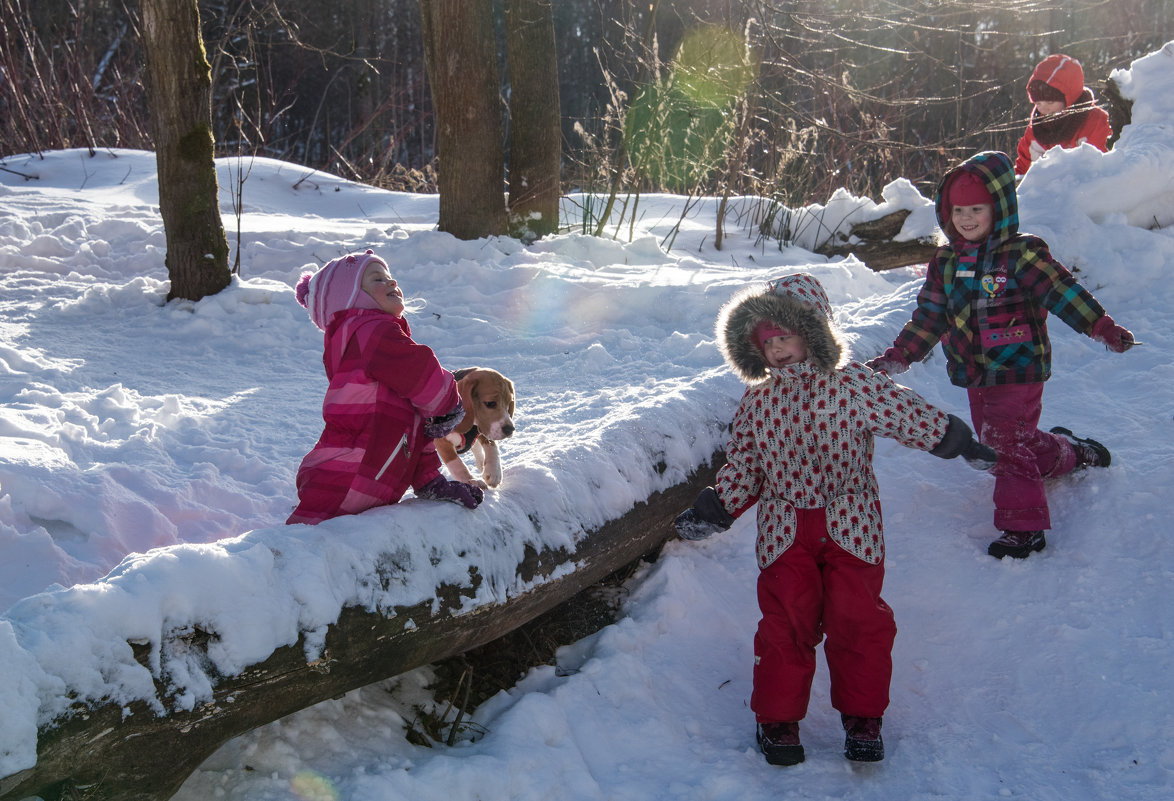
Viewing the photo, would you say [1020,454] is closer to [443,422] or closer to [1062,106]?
[443,422]

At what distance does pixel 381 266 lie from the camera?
9.18 ft

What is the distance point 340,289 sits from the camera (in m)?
2.77

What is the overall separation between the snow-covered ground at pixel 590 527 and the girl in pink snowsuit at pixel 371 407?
237mm

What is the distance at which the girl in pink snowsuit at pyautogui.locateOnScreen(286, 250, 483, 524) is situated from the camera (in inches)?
105

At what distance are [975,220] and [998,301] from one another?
0.30m

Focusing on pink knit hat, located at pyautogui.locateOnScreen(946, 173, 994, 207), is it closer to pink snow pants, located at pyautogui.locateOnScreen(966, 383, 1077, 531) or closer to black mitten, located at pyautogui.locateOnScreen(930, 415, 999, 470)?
pink snow pants, located at pyautogui.locateOnScreen(966, 383, 1077, 531)

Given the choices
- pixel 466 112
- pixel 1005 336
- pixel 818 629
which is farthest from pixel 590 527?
pixel 466 112

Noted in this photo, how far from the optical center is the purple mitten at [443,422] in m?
2.78

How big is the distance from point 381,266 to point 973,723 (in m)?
2.21

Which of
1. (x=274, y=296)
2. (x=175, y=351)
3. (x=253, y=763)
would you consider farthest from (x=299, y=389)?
(x=253, y=763)

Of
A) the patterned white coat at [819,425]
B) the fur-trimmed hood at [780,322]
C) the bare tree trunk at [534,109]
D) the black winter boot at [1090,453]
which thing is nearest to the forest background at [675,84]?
the bare tree trunk at [534,109]

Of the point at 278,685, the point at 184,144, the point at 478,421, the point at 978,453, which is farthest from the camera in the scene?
the point at 184,144

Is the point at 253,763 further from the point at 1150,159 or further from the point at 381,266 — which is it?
the point at 1150,159

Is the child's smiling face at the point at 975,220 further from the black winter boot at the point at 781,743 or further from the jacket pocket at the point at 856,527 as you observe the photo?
the black winter boot at the point at 781,743
